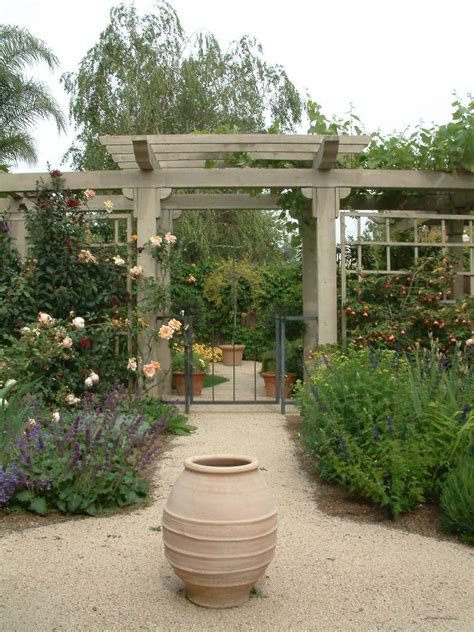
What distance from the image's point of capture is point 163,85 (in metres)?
16.3

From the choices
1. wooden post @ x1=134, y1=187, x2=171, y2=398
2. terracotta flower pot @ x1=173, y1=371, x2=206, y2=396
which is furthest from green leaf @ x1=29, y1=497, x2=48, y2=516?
terracotta flower pot @ x1=173, y1=371, x2=206, y2=396

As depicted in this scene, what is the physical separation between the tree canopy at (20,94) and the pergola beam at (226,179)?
1087 cm

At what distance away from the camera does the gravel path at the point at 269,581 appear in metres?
2.76

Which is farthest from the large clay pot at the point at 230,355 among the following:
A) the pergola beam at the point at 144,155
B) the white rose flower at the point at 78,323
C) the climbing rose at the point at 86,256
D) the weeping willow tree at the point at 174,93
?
the white rose flower at the point at 78,323

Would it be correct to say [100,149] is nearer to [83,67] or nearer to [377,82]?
[83,67]

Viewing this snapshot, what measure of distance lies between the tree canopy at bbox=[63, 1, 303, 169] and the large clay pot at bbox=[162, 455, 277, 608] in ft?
46.1

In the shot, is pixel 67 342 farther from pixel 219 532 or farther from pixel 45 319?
pixel 219 532

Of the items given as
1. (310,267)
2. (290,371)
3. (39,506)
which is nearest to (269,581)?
(39,506)

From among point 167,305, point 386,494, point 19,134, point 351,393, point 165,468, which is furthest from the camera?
point 19,134

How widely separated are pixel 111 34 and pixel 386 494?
15364 mm

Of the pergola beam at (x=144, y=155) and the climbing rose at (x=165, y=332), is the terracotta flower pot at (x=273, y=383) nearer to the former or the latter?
the climbing rose at (x=165, y=332)

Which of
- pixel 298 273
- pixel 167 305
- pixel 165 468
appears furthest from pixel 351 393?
pixel 298 273

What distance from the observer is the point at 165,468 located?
512 centimetres

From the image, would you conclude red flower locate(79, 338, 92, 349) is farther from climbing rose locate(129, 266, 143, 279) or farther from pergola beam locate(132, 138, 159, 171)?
pergola beam locate(132, 138, 159, 171)
